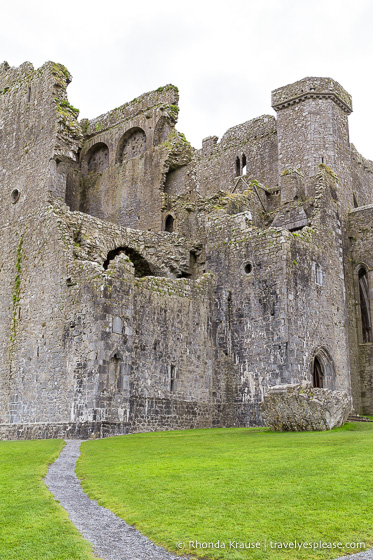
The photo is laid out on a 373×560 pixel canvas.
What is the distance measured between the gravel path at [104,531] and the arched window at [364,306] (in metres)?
22.3

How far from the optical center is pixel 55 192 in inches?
1067

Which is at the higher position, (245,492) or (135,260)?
(135,260)

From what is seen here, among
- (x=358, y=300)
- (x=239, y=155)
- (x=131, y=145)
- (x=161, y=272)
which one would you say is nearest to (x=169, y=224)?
(x=161, y=272)

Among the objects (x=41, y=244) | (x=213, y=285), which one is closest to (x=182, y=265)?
(x=213, y=285)

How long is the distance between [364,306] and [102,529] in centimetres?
2552

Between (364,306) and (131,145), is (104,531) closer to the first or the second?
(364,306)

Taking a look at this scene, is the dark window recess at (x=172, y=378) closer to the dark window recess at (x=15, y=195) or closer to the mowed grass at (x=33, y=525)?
the dark window recess at (x=15, y=195)

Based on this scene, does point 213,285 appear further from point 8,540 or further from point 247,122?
point 8,540

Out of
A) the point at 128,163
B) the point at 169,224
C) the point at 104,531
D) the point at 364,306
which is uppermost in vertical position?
the point at 128,163

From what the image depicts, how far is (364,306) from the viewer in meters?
31.0

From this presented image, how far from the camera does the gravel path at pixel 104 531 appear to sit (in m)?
6.51

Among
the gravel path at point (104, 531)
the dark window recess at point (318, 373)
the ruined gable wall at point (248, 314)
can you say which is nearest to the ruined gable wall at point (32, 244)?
the ruined gable wall at point (248, 314)

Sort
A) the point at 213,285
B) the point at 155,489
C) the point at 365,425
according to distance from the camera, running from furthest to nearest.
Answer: the point at 213,285 < the point at 365,425 < the point at 155,489

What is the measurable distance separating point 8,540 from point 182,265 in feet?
69.2
